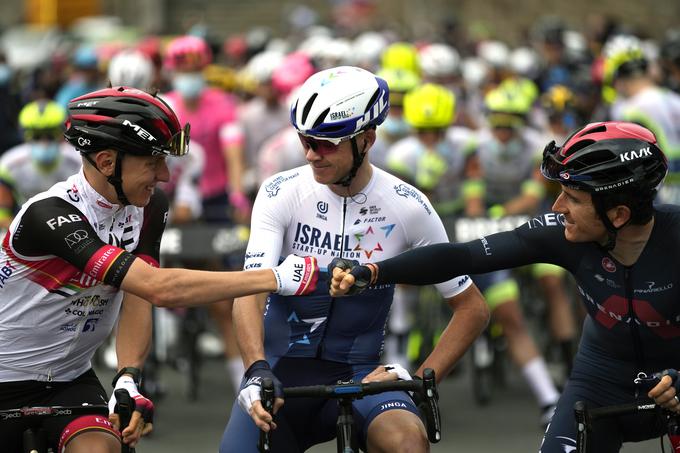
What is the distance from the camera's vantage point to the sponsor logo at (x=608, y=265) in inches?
214

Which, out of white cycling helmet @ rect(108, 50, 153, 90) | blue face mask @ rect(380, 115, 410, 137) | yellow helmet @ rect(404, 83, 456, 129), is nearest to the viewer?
yellow helmet @ rect(404, 83, 456, 129)

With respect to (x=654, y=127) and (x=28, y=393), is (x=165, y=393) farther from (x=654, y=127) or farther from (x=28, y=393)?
(x=28, y=393)

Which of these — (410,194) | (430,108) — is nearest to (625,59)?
(430,108)

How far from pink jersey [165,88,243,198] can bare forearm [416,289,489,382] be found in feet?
22.8

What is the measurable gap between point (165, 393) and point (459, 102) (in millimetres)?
6787

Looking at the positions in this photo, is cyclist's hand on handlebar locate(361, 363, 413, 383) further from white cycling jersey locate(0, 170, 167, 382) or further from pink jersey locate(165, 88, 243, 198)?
pink jersey locate(165, 88, 243, 198)

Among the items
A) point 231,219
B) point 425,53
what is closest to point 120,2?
point 425,53

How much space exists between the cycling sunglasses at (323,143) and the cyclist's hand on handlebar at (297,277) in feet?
2.41

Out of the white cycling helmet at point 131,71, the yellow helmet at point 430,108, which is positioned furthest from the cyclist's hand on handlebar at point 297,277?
the white cycling helmet at point 131,71

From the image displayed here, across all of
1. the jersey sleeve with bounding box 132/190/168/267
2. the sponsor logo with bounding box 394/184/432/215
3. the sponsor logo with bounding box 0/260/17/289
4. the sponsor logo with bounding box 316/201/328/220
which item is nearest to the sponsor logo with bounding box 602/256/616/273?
the sponsor logo with bounding box 394/184/432/215

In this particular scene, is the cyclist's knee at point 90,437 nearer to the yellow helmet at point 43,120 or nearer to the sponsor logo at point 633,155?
the sponsor logo at point 633,155

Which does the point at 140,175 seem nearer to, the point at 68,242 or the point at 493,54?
the point at 68,242

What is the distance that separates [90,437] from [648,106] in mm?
7447

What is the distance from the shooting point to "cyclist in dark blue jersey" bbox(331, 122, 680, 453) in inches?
208
